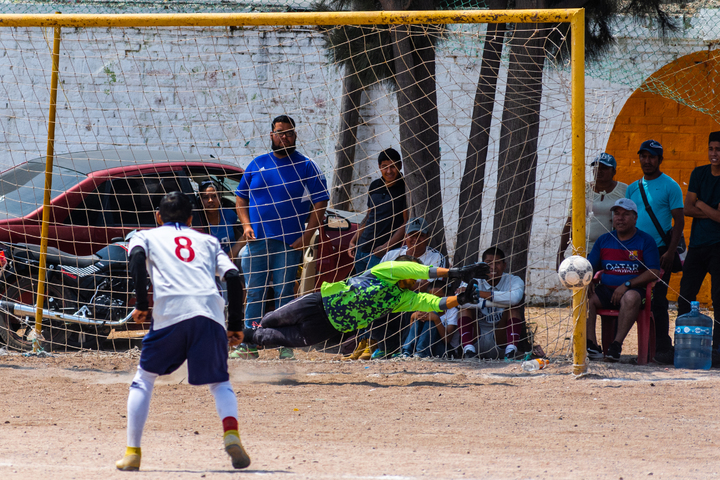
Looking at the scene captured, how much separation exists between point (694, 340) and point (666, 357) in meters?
0.38

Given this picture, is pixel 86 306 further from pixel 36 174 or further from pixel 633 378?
pixel 633 378

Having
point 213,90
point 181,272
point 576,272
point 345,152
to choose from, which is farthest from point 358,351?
point 213,90

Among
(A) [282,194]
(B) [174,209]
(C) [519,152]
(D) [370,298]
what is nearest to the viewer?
(B) [174,209]

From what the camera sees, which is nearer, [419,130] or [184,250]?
[184,250]

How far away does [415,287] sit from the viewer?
22.1 ft

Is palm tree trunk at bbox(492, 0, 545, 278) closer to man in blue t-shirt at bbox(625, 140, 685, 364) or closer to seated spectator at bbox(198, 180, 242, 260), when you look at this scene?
man in blue t-shirt at bbox(625, 140, 685, 364)

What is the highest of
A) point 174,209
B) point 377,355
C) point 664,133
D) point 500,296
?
point 664,133

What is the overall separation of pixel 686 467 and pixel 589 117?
391cm

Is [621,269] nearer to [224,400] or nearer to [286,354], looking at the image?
[286,354]

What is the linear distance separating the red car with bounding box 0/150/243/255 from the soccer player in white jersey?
10.7 ft

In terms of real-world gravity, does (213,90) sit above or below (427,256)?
above

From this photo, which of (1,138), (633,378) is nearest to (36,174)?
(1,138)

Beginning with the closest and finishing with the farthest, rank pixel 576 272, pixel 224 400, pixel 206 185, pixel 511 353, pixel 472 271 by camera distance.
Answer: pixel 224 400 < pixel 472 271 < pixel 576 272 < pixel 511 353 < pixel 206 185

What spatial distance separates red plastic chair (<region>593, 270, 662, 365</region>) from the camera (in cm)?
659
